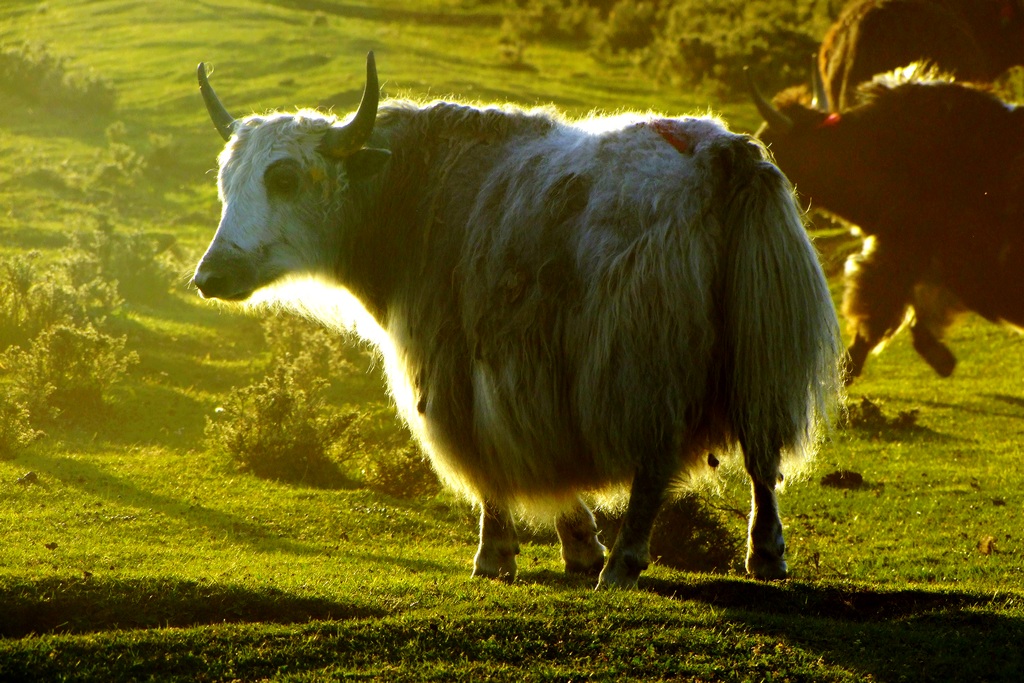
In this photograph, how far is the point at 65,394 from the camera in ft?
32.8

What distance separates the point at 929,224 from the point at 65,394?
815cm

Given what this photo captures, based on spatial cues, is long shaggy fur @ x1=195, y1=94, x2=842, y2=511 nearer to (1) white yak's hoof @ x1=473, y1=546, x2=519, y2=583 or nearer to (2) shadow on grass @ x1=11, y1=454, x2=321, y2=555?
(1) white yak's hoof @ x1=473, y1=546, x2=519, y2=583

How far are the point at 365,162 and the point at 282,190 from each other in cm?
46

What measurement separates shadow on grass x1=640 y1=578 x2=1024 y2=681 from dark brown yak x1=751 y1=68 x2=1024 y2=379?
6069 millimetres

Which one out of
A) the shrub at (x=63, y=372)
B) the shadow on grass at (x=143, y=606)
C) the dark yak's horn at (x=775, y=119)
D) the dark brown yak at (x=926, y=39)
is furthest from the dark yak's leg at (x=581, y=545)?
the dark brown yak at (x=926, y=39)

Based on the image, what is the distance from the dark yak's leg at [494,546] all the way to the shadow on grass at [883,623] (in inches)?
29.5

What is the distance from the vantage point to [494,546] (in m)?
6.16

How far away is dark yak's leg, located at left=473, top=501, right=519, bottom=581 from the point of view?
6148mm

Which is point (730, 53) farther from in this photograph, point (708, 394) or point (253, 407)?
point (708, 394)

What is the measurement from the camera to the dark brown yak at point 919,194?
35.8 feet

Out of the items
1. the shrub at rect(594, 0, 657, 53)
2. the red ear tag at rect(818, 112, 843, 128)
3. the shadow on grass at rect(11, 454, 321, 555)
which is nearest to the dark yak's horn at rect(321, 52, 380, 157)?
the shadow on grass at rect(11, 454, 321, 555)

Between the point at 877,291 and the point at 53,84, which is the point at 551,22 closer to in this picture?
the point at 53,84

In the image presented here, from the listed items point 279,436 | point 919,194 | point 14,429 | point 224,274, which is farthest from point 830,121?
point 14,429

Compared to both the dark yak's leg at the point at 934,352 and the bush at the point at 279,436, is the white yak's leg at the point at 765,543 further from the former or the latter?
the dark yak's leg at the point at 934,352
